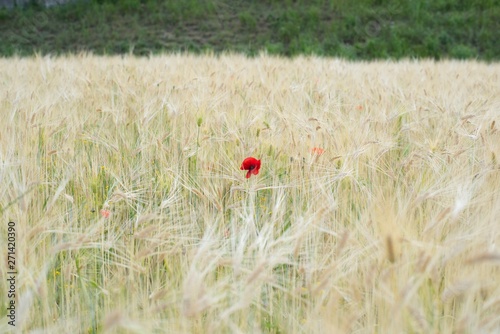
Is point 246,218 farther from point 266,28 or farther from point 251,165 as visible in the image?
point 266,28

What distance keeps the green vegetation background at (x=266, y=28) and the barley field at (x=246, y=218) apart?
862 centimetres

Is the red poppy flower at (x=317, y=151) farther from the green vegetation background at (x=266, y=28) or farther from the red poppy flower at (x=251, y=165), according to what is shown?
the green vegetation background at (x=266, y=28)

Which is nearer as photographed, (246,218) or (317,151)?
(246,218)

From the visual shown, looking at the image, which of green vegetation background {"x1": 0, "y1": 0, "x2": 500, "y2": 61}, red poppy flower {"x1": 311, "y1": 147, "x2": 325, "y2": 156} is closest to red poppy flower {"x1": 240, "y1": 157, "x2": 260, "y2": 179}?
red poppy flower {"x1": 311, "y1": 147, "x2": 325, "y2": 156}

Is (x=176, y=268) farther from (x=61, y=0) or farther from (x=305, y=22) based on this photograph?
(x=61, y=0)

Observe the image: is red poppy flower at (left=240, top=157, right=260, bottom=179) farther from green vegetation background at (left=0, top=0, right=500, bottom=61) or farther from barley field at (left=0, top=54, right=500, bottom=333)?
green vegetation background at (left=0, top=0, right=500, bottom=61)

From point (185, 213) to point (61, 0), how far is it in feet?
46.1

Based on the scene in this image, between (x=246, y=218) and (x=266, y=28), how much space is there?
1120 cm

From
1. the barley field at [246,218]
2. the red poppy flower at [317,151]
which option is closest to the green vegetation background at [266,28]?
the barley field at [246,218]

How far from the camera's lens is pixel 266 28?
38.3 ft

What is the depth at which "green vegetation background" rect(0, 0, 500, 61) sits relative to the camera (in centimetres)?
1076

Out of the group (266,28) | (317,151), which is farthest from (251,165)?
(266,28)

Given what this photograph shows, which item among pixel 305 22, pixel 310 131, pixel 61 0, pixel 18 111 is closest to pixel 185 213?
pixel 310 131

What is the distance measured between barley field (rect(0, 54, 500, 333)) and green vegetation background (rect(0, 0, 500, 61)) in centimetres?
862
